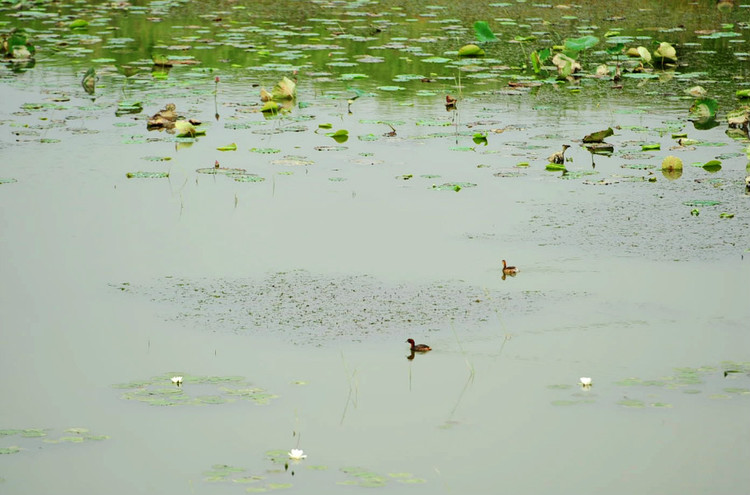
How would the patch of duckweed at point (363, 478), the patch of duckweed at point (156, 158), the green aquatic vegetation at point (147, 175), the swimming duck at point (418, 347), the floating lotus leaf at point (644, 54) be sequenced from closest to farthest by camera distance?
the patch of duckweed at point (363, 478) → the swimming duck at point (418, 347) → the green aquatic vegetation at point (147, 175) → the patch of duckweed at point (156, 158) → the floating lotus leaf at point (644, 54)

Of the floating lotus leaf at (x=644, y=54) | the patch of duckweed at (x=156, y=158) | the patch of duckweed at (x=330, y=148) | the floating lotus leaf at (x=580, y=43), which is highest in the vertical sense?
the floating lotus leaf at (x=580, y=43)

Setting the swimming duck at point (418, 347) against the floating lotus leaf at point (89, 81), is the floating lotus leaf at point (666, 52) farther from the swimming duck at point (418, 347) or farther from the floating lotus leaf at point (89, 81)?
the swimming duck at point (418, 347)

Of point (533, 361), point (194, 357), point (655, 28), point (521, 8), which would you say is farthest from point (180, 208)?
point (521, 8)

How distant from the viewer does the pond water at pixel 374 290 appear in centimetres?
307

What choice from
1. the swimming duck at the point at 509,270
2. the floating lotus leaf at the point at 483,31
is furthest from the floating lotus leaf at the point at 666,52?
the swimming duck at the point at 509,270

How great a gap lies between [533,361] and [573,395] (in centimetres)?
28

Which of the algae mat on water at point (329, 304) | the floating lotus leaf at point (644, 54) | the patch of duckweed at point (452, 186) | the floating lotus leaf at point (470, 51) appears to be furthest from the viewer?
the floating lotus leaf at point (470, 51)

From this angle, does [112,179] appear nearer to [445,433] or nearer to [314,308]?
[314,308]

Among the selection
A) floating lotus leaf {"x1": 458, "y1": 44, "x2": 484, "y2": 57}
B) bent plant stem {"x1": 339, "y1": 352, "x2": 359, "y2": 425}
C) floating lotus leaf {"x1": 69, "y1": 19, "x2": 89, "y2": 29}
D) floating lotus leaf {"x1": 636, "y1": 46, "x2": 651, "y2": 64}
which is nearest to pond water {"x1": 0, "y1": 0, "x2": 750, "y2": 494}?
bent plant stem {"x1": 339, "y1": 352, "x2": 359, "y2": 425}

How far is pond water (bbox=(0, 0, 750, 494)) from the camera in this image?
307cm

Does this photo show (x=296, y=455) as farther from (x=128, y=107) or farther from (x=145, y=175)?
(x=128, y=107)

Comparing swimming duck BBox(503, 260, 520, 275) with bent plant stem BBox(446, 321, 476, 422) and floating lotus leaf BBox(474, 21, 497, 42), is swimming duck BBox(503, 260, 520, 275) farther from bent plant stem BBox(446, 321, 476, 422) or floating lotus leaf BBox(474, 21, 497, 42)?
floating lotus leaf BBox(474, 21, 497, 42)

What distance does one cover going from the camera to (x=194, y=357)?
145 inches

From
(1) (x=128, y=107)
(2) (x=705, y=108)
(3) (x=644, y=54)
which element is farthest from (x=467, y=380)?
(3) (x=644, y=54)
